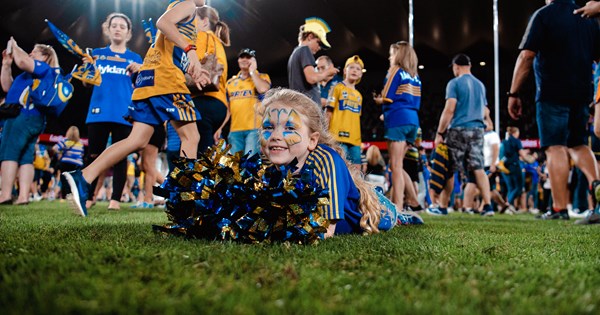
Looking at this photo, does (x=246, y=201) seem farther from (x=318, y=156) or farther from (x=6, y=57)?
(x=6, y=57)

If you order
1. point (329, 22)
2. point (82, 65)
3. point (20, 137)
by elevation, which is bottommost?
point (20, 137)

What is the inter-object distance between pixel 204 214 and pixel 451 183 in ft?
17.0

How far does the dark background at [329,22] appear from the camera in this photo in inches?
582

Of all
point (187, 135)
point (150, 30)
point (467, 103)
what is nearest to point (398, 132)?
point (467, 103)

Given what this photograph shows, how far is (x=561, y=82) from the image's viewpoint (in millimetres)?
4227

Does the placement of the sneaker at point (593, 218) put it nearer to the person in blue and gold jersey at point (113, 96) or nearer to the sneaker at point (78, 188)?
the sneaker at point (78, 188)

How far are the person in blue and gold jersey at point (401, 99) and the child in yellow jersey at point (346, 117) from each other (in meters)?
0.35

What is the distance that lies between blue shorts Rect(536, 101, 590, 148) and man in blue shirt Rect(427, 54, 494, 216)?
1.52 metres

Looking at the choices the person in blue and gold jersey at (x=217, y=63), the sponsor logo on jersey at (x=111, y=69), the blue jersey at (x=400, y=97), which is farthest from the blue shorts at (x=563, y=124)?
the sponsor logo on jersey at (x=111, y=69)

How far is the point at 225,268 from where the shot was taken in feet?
4.06

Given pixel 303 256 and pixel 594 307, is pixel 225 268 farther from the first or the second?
pixel 594 307

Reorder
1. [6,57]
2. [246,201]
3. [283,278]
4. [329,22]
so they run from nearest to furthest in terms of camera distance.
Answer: [283,278]
[246,201]
[6,57]
[329,22]

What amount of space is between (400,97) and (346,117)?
636 millimetres

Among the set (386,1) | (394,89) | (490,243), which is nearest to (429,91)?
(386,1)
